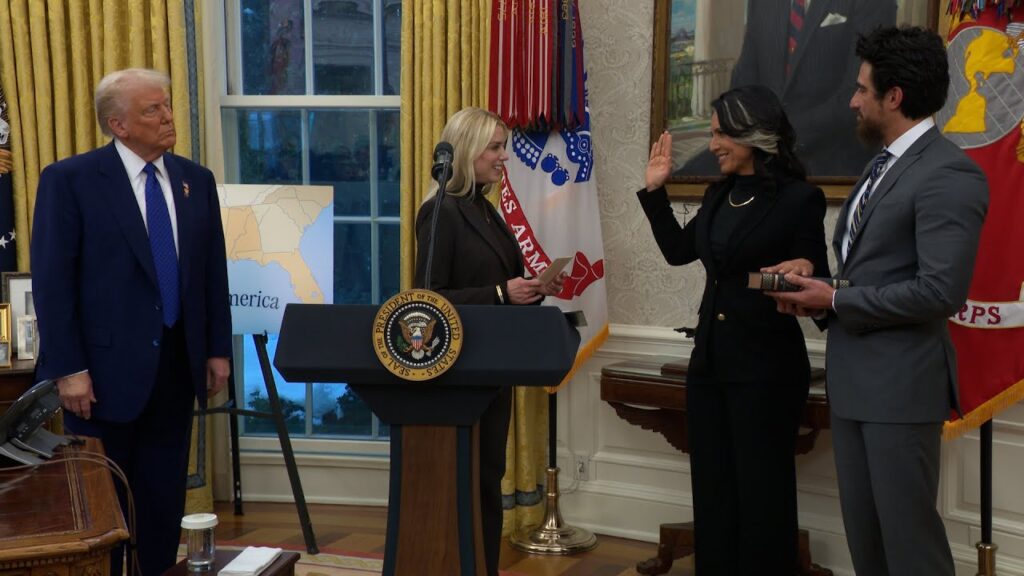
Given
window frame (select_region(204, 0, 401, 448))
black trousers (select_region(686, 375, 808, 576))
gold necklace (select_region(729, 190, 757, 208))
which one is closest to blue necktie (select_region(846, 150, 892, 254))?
gold necklace (select_region(729, 190, 757, 208))

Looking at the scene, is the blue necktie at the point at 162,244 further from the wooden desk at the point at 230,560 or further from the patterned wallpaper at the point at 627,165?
the patterned wallpaper at the point at 627,165

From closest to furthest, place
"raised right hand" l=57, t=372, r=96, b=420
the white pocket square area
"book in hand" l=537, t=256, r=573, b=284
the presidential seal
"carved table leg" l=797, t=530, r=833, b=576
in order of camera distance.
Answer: the presidential seal
"book in hand" l=537, t=256, r=573, b=284
"raised right hand" l=57, t=372, r=96, b=420
"carved table leg" l=797, t=530, r=833, b=576
the white pocket square area

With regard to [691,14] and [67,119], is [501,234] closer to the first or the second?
[691,14]

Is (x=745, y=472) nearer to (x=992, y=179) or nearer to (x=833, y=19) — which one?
(x=992, y=179)

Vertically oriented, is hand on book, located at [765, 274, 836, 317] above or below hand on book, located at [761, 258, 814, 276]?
below

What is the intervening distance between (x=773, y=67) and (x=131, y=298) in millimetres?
2306

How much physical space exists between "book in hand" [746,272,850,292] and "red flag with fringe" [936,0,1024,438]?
686 mm

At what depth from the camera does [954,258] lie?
2301mm

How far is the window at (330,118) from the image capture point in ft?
14.9

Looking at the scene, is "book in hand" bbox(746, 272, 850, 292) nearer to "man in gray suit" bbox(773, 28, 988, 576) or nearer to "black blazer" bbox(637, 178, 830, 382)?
"man in gray suit" bbox(773, 28, 988, 576)

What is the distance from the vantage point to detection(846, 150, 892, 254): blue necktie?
250 centimetres

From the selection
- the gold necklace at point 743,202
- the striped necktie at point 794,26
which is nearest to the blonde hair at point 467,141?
the gold necklace at point 743,202

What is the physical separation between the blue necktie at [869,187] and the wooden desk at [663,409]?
100 cm

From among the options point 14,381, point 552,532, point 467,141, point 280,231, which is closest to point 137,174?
point 467,141
